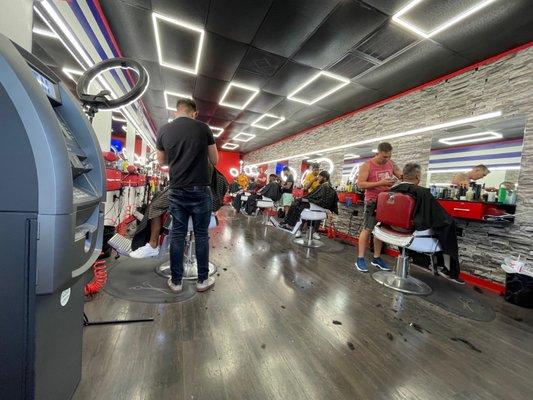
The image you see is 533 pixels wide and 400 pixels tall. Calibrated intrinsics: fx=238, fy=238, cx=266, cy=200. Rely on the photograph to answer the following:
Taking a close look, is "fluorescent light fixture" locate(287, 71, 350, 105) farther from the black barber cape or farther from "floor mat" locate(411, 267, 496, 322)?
"floor mat" locate(411, 267, 496, 322)

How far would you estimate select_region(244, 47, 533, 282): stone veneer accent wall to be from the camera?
269 cm

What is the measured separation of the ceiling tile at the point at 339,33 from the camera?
8.42ft

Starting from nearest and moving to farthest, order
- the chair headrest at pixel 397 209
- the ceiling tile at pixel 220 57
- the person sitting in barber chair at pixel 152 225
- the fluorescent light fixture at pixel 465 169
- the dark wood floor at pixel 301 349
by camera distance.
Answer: the dark wood floor at pixel 301 349 < the person sitting in barber chair at pixel 152 225 < the chair headrest at pixel 397 209 < the fluorescent light fixture at pixel 465 169 < the ceiling tile at pixel 220 57

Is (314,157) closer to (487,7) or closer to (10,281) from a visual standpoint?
(487,7)

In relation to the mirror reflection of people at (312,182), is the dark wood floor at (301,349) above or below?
below

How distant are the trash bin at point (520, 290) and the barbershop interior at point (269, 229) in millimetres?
20

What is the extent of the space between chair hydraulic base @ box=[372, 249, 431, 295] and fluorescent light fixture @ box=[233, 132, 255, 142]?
7.35 m

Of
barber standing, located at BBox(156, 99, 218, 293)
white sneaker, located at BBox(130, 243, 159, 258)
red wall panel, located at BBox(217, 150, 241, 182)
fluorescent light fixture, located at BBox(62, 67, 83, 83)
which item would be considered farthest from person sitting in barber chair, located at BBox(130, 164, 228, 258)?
red wall panel, located at BBox(217, 150, 241, 182)

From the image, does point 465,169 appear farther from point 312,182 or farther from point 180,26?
point 180,26

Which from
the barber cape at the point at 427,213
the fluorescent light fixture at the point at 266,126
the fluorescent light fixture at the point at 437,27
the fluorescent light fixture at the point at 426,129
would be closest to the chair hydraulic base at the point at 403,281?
the barber cape at the point at 427,213

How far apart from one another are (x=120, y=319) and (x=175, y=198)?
849 millimetres

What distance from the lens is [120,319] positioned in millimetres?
1479

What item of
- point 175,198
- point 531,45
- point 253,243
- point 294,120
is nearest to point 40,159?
point 175,198

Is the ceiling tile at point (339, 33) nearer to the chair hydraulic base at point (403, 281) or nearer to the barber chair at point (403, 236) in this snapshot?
the barber chair at point (403, 236)
